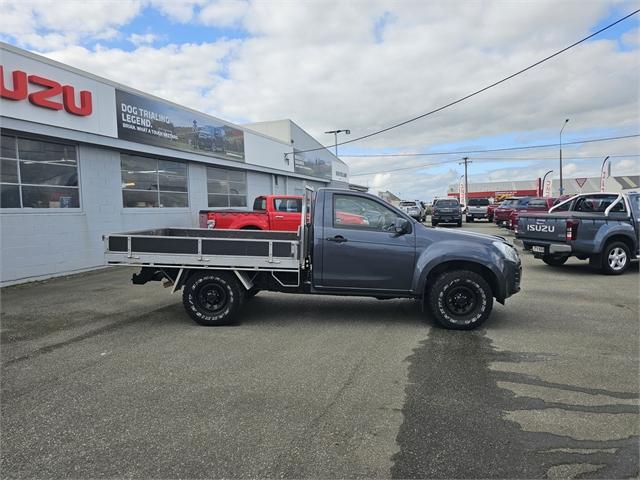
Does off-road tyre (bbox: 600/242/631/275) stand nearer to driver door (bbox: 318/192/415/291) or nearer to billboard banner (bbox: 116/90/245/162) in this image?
driver door (bbox: 318/192/415/291)

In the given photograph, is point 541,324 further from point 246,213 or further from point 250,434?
point 246,213

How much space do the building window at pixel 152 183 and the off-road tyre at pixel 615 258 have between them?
13.0 m

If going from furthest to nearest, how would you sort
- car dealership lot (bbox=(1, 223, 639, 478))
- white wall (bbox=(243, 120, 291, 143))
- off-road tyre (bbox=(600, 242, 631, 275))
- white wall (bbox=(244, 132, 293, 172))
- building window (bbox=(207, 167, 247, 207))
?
white wall (bbox=(243, 120, 291, 143)) < white wall (bbox=(244, 132, 293, 172)) < building window (bbox=(207, 167, 247, 207)) < off-road tyre (bbox=(600, 242, 631, 275)) < car dealership lot (bbox=(1, 223, 639, 478))

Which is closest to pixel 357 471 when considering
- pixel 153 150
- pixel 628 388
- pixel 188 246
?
pixel 628 388

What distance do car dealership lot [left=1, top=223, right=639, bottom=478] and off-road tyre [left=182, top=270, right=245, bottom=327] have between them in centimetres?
25

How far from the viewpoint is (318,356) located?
5.05 m

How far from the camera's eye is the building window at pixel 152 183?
13508mm

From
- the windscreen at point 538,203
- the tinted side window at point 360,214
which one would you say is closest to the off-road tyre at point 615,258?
the tinted side window at point 360,214

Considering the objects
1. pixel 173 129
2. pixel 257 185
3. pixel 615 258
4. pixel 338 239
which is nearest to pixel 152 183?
pixel 173 129

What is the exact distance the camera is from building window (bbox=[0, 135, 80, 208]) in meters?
9.94

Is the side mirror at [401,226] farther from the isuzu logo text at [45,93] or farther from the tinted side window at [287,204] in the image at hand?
the isuzu logo text at [45,93]

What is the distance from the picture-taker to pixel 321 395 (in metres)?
4.01

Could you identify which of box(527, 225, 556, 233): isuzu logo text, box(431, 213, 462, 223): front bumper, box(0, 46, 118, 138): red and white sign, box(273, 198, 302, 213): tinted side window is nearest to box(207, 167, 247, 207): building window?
box(273, 198, 302, 213): tinted side window

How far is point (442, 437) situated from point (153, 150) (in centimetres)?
1343
